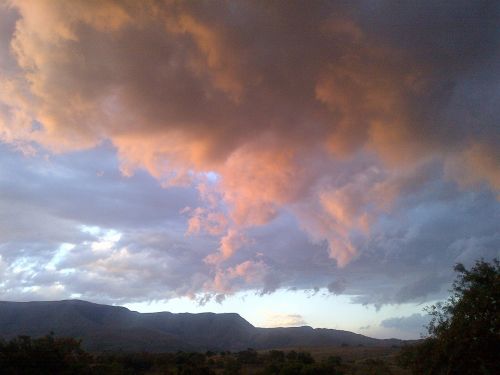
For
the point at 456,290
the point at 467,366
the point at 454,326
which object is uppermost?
the point at 456,290

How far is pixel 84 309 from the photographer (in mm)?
198250

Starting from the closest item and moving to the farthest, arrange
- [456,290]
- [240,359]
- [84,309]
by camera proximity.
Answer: [456,290] < [240,359] < [84,309]

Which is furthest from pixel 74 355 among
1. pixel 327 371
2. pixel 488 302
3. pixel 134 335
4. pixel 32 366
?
pixel 134 335

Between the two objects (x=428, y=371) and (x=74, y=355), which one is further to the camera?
(x=74, y=355)

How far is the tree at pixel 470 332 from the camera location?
28391mm

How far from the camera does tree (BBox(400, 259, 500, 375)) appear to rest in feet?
93.1

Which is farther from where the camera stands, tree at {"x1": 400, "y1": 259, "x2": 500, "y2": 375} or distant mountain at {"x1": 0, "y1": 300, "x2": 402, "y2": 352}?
distant mountain at {"x1": 0, "y1": 300, "x2": 402, "y2": 352}

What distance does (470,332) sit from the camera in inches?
1121

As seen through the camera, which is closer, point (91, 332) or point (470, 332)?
point (470, 332)

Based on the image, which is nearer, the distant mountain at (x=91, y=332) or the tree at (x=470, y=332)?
the tree at (x=470, y=332)

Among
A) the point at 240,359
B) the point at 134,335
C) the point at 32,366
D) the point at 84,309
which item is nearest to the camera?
the point at 32,366

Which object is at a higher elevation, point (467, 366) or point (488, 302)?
point (488, 302)

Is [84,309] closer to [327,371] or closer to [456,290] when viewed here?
[327,371]

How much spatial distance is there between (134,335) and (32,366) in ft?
409
